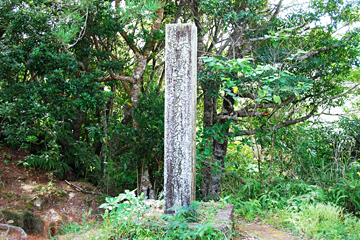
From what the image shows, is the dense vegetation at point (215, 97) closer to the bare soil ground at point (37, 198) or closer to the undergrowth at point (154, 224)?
the bare soil ground at point (37, 198)

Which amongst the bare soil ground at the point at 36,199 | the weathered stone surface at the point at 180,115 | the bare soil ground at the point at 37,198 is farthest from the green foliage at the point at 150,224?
the bare soil ground at the point at 36,199

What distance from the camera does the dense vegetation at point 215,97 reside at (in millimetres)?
4391

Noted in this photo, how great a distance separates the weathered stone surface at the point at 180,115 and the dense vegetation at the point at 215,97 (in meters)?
0.72

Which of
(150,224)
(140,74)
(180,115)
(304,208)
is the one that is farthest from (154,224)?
(140,74)

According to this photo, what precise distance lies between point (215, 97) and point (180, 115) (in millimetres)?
2006

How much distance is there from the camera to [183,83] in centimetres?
314

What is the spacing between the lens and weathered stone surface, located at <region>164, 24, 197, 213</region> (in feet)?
10.3

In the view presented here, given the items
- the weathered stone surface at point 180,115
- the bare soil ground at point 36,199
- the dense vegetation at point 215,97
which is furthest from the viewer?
the bare soil ground at point 36,199

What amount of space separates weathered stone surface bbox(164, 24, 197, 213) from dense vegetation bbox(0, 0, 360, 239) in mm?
718

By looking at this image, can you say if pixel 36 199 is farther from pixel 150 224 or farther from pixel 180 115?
pixel 180 115

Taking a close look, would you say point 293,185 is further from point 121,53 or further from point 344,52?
point 121,53

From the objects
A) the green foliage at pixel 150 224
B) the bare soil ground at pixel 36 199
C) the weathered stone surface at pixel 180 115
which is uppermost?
the weathered stone surface at pixel 180 115

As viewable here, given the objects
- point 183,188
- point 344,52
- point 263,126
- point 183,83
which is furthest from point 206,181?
point 344,52

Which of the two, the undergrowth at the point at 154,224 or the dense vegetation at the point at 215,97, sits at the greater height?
the dense vegetation at the point at 215,97
